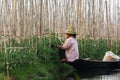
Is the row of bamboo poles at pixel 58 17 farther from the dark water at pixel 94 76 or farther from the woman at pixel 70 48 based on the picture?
the dark water at pixel 94 76

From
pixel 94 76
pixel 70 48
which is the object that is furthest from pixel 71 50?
pixel 94 76

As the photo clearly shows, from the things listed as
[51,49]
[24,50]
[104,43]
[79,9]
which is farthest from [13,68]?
[104,43]

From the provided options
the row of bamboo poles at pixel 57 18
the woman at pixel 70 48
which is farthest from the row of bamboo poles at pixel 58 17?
the woman at pixel 70 48

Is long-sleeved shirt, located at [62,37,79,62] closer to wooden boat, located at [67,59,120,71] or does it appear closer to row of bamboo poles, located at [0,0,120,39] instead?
wooden boat, located at [67,59,120,71]

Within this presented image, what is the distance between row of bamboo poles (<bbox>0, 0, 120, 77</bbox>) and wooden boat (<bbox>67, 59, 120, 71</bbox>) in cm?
107

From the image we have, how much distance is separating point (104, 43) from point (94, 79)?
367cm

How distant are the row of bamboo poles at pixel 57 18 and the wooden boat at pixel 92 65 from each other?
1.07 meters

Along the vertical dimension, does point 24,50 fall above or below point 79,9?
below

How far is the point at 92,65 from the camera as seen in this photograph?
10.4m

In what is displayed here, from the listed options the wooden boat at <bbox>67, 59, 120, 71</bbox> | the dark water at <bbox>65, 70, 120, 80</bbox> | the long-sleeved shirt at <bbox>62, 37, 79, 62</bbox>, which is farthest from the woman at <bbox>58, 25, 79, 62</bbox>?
the dark water at <bbox>65, 70, 120, 80</bbox>

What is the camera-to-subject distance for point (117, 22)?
13.8m

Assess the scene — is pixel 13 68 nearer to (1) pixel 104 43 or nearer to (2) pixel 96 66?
(2) pixel 96 66

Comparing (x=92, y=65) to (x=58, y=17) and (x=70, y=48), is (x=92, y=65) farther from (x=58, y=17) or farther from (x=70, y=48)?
(x=58, y=17)

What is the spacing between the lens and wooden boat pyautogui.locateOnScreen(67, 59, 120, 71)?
10.1 m
